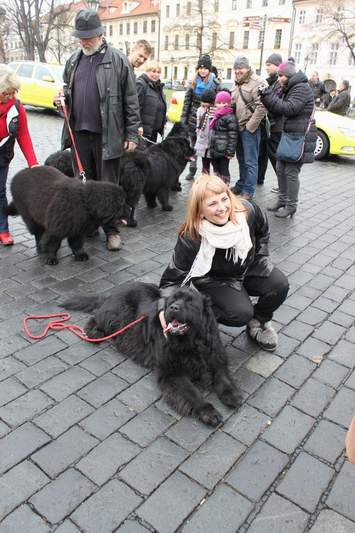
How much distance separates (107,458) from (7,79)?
3.72 meters

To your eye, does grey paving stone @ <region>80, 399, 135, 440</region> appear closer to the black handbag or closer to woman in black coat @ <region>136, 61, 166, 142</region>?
the black handbag

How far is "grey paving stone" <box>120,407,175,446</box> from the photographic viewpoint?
2.59 metres

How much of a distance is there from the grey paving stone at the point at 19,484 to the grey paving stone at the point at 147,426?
531 millimetres

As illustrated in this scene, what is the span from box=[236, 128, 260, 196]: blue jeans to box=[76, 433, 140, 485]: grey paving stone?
5443 millimetres

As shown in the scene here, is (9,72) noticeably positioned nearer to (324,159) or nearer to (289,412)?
(289,412)

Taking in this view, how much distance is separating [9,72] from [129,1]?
9394 cm

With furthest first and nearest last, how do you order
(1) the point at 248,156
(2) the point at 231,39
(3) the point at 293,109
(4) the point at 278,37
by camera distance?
(2) the point at 231,39, (4) the point at 278,37, (1) the point at 248,156, (3) the point at 293,109

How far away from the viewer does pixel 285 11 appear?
202ft

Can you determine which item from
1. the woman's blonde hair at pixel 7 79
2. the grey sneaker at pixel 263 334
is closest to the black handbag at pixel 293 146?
the grey sneaker at pixel 263 334

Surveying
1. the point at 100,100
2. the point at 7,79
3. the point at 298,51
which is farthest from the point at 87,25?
the point at 298,51

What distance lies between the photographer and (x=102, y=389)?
2979 mm

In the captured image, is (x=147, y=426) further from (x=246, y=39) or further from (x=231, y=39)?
(x=231, y=39)

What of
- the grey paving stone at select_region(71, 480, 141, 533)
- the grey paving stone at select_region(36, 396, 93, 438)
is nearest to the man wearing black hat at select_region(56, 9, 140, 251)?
the grey paving stone at select_region(36, 396, 93, 438)

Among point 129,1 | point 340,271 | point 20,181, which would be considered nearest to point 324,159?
point 340,271
